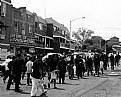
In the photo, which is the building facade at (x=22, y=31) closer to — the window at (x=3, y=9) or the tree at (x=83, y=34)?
the window at (x=3, y=9)

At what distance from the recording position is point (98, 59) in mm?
21016

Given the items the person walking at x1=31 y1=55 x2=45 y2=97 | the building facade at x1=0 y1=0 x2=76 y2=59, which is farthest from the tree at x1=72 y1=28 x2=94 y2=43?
the person walking at x1=31 y1=55 x2=45 y2=97

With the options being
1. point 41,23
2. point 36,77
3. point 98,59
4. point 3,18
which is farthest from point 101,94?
point 41,23

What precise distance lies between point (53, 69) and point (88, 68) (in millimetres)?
7615

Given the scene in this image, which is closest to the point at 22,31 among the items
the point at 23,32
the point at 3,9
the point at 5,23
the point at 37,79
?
the point at 23,32

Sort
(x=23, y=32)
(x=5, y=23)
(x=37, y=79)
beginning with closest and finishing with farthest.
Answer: (x=37, y=79) → (x=5, y=23) → (x=23, y=32)

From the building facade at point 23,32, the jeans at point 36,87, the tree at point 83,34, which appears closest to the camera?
the jeans at point 36,87

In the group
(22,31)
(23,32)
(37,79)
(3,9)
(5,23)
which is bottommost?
(37,79)

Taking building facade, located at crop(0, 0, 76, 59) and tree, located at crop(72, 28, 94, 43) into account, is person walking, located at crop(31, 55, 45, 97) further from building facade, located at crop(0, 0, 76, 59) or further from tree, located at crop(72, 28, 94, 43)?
tree, located at crop(72, 28, 94, 43)

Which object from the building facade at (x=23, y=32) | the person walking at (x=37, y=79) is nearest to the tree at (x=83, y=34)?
the building facade at (x=23, y=32)

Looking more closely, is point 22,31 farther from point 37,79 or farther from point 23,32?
point 37,79

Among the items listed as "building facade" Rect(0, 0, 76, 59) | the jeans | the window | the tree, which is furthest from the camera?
the tree

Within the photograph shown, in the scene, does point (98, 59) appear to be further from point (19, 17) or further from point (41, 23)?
point (41, 23)

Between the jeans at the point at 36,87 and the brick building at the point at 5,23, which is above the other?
the brick building at the point at 5,23
